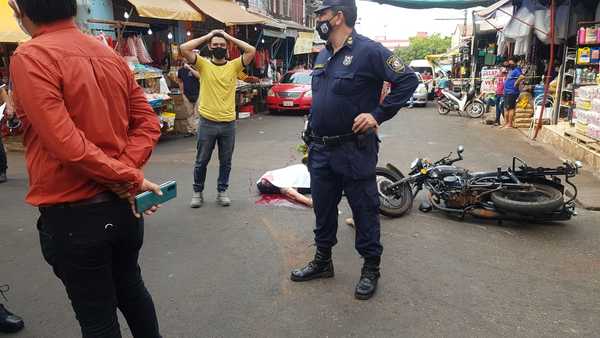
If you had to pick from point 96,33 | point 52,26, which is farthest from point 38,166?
point 96,33

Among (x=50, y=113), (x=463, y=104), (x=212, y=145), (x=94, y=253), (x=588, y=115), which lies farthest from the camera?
(x=463, y=104)

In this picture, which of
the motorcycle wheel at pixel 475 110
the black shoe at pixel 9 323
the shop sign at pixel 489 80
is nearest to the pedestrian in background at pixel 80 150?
the black shoe at pixel 9 323

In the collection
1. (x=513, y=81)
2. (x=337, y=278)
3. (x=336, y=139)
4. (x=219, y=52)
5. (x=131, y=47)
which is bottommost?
(x=337, y=278)

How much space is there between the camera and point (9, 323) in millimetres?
2873

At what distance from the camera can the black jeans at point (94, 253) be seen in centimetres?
183

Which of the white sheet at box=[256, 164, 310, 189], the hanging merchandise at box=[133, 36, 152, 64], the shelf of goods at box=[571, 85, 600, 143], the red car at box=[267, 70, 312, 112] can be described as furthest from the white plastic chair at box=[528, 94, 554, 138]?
the hanging merchandise at box=[133, 36, 152, 64]

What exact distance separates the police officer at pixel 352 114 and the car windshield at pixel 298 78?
1328 centimetres

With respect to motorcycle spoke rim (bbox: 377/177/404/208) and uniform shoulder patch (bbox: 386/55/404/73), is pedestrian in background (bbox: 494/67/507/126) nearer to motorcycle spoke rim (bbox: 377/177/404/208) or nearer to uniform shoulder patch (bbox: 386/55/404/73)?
motorcycle spoke rim (bbox: 377/177/404/208)

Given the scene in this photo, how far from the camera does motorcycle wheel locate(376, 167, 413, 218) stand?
5.12 metres

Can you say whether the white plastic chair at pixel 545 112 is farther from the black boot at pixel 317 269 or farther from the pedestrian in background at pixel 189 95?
the black boot at pixel 317 269

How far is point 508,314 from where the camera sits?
310cm

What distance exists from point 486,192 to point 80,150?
4160 mm

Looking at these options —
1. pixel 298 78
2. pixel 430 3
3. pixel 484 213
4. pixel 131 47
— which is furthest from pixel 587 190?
pixel 298 78

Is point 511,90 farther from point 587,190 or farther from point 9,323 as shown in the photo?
point 9,323
